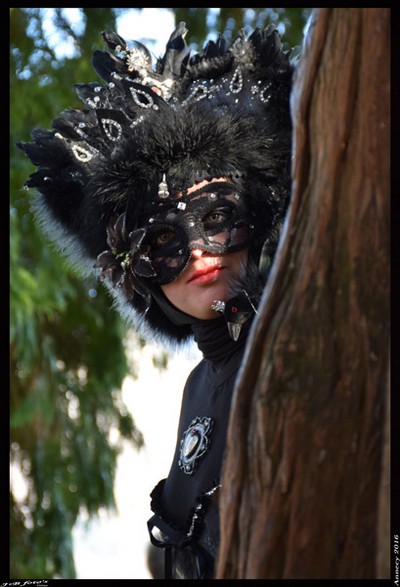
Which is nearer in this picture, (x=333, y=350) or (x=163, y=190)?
(x=333, y=350)

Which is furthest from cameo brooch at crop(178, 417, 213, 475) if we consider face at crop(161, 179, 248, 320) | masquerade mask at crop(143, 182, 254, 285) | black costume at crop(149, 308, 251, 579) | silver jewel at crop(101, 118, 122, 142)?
silver jewel at crop(101, 118, 122, 142)

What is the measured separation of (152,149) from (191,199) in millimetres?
174

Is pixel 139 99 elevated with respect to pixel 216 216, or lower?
elevated

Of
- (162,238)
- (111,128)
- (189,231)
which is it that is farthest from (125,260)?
(111,128)

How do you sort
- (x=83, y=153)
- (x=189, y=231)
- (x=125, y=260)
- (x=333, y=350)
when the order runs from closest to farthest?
(x=333, y=350)
(x=189, y=231)
(x=125, y=260)
(x=83, y=153)

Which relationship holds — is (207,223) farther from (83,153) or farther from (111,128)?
(83,153)

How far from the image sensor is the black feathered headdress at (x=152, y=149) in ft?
7.29

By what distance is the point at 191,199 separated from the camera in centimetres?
219

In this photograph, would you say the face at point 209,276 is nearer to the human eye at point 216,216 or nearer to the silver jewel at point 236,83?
the human eye at point 216,216

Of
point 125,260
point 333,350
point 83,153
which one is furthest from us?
point 83,153

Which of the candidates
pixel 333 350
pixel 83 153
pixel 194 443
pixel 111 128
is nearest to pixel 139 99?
pixel 111 128

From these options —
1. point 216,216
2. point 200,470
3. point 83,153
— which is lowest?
point 200,470

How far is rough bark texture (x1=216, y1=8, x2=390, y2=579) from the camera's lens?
1.27 metres

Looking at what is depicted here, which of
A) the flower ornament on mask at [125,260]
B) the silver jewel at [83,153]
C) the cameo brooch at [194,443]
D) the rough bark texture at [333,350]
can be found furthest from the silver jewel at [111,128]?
the rough bark texture at [333,350]
